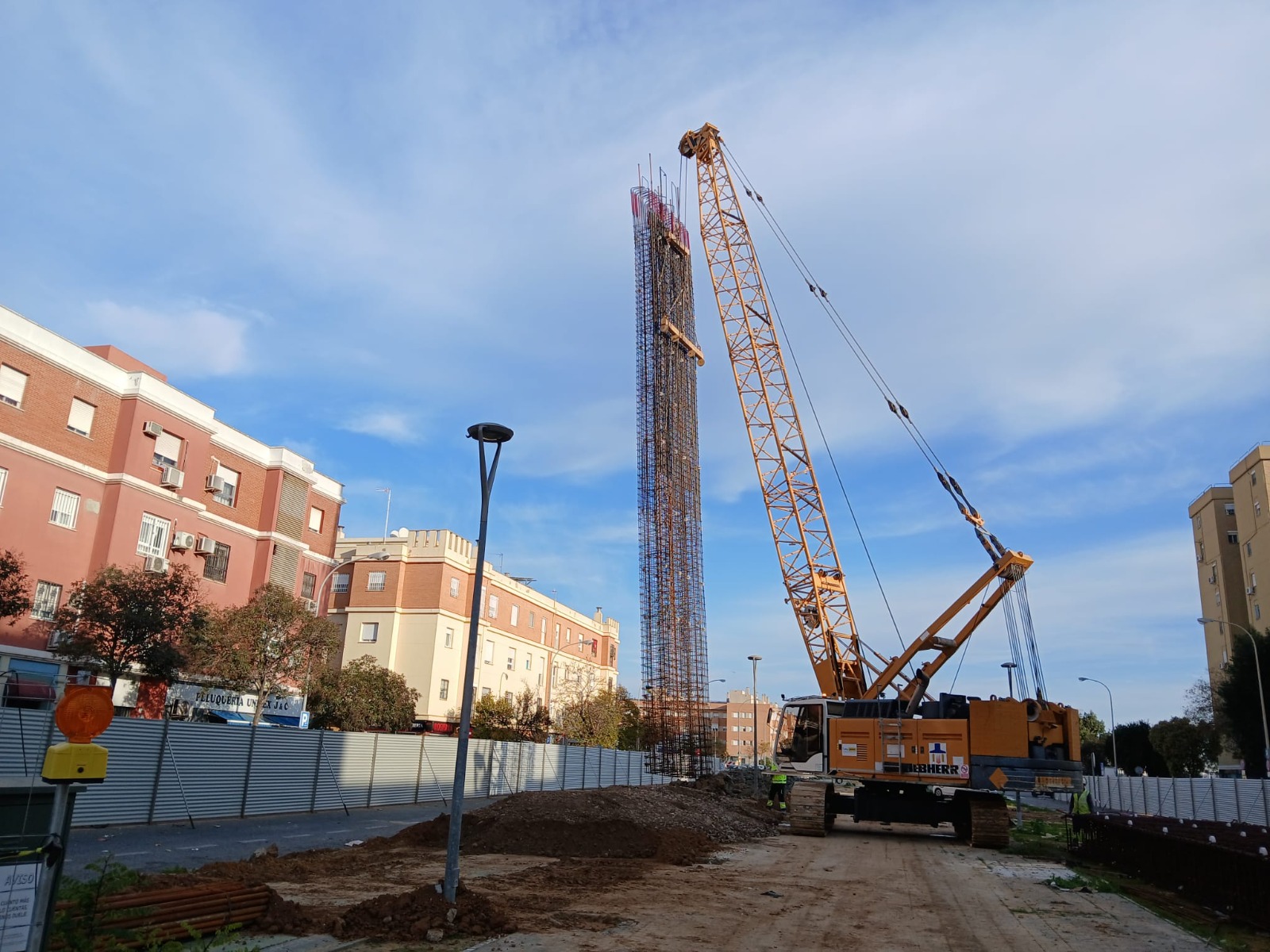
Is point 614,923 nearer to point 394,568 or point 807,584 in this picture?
point 807,584

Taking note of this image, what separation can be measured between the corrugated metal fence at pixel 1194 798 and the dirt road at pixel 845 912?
910 centimetres

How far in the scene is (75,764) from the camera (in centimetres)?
612

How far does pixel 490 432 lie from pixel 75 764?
651 cm

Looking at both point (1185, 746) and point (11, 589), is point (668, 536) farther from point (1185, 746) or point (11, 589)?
point (1185, 746)

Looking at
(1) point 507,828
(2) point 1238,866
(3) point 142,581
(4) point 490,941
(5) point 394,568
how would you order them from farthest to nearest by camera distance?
(5) point 394,568 → (3) point 142,581 → (1) point 507,828 → (2) point 1238,866 → (4) point 490,941

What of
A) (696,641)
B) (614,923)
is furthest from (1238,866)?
(696,641)

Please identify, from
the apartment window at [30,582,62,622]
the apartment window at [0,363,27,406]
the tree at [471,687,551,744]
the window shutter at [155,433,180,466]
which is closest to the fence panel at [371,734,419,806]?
the apartment window at [30,582,62,622]

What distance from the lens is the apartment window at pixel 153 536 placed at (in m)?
35.3

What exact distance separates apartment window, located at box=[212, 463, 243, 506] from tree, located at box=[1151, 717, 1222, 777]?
62.0 m

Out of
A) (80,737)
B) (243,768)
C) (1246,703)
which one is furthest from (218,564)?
(1246,703)

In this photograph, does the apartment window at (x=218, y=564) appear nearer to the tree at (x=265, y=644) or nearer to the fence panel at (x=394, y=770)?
the tree at (x=265, y=644)

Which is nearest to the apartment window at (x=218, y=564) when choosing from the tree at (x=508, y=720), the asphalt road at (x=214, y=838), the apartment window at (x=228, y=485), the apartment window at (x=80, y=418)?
the apartment window at (x=228, y=485)

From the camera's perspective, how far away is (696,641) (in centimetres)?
5909

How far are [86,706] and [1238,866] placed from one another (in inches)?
561
